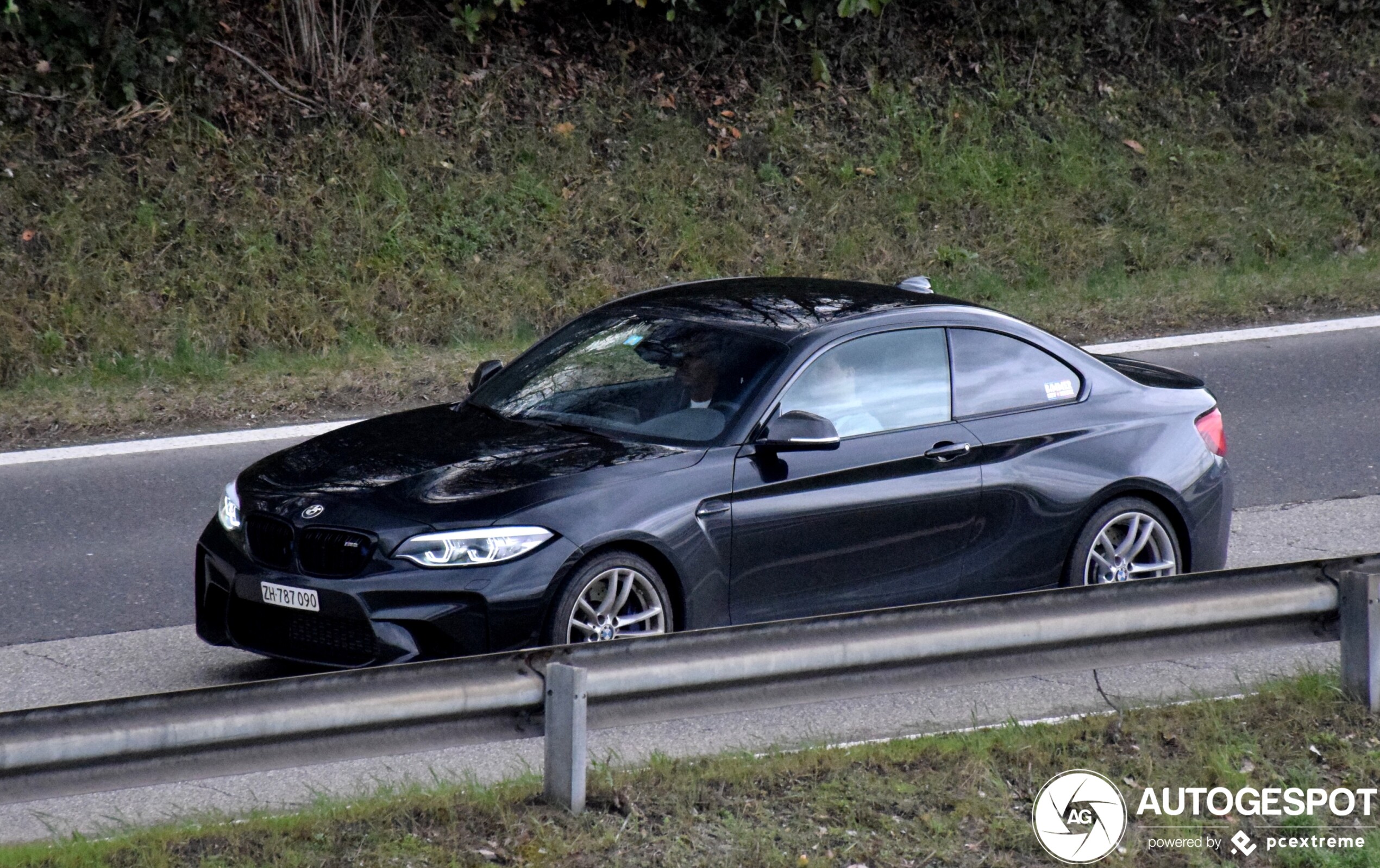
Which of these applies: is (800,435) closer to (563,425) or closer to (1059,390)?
(563,425)

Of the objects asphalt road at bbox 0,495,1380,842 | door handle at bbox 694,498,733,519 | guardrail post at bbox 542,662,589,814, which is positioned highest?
door handle at bbox 694,498,733,519

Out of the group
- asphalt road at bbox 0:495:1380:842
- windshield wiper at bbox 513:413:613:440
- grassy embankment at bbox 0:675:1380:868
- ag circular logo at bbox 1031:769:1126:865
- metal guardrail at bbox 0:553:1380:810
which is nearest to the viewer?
metal guardrail at bbox 0:553:1380:810

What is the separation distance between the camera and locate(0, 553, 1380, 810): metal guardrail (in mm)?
4246

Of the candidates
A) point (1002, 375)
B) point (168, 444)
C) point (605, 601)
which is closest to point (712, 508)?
point (605, 601)

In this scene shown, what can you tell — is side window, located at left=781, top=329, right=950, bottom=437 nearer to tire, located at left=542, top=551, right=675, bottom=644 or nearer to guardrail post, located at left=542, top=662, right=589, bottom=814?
tire, located at left=542, top=551, right=675, bottom=644

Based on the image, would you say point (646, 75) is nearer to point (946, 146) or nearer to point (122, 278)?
point (946, 146)

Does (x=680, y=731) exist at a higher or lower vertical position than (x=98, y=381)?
lower

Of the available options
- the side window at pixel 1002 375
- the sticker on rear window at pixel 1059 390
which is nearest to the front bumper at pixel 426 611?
the side window at pixel 1002 375

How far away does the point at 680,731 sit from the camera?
6.05 meters

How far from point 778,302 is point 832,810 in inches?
112

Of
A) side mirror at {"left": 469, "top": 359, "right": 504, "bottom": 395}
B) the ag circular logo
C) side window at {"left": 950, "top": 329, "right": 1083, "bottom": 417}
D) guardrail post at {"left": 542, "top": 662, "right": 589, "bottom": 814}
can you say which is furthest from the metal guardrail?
side mirror at {"left": 469, "top": 359, "right": 504, "bottom": 395}

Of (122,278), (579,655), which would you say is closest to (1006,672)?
(579,655)

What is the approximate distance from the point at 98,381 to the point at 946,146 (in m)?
8.60

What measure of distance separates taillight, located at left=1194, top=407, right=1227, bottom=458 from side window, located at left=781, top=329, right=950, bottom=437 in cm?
136
